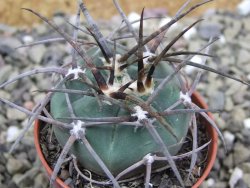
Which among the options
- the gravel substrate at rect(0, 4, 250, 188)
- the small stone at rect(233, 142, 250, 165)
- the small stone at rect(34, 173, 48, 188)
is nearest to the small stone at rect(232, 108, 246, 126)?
the gravel substrate at rect(0, 4, 250, 188)

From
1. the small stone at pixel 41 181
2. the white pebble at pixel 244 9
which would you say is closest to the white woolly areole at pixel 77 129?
the small stone at pixel 41 181

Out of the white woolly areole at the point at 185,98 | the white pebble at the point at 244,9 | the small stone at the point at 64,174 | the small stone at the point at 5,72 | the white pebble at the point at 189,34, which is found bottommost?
the small stone at the point at 64,174

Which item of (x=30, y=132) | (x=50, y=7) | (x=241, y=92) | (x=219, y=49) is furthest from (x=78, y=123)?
(x=50, y=7)

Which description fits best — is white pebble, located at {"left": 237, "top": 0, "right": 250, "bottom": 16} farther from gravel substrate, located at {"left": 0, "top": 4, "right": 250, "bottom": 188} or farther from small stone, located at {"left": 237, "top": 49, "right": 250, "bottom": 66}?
small stone, located at {"left": 237, "top": 49, "right": 250, "bottom": 66}

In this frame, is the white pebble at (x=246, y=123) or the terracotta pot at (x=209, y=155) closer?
the terracotta pot at (x=209, y=155)

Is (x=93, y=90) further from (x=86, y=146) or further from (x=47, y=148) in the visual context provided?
(x=47, y=148)

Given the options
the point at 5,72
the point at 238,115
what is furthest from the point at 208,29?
the point at 5,72

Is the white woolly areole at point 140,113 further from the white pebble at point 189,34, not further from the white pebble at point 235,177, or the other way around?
the white pebble at point 189,34
